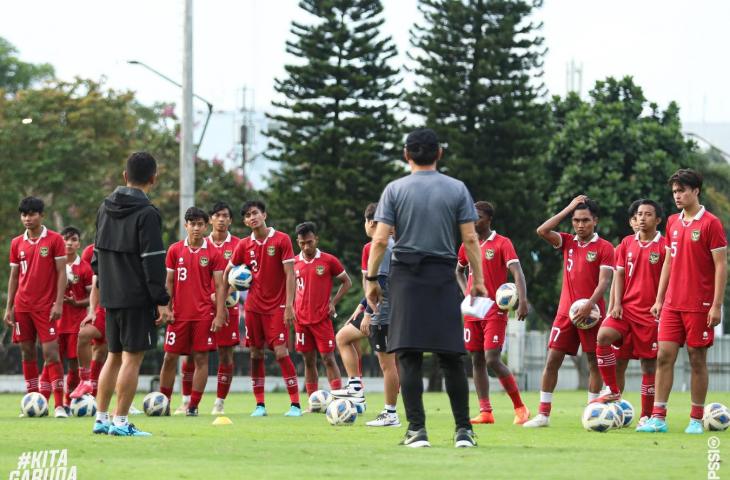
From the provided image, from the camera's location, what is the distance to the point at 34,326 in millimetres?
17328

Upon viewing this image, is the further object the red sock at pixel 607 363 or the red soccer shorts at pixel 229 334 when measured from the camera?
the red soccer shorts at pixel 229 334

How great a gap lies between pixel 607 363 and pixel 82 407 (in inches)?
231

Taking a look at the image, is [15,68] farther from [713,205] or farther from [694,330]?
[694,330]

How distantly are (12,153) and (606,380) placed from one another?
3265 cm

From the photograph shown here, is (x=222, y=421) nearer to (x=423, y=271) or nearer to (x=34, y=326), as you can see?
(x=34, y=326)

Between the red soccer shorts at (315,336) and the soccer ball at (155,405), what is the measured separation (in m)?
1.95

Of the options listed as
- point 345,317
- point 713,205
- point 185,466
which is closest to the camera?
point 185,466

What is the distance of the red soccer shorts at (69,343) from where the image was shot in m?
18.3

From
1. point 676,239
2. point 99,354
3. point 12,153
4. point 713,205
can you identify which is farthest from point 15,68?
point 676,239

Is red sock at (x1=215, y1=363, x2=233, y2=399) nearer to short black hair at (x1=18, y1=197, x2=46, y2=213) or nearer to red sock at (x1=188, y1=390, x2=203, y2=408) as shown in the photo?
red sock at (x1=188, y1=390, x2=203, y2=408)

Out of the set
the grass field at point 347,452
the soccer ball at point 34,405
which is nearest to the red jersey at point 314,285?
the grass field at point 347,452

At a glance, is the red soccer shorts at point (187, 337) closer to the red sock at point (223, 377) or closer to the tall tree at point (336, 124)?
the red sock at point (223, 377)

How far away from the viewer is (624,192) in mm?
42938

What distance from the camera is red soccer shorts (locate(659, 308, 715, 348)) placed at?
44.1 ft
